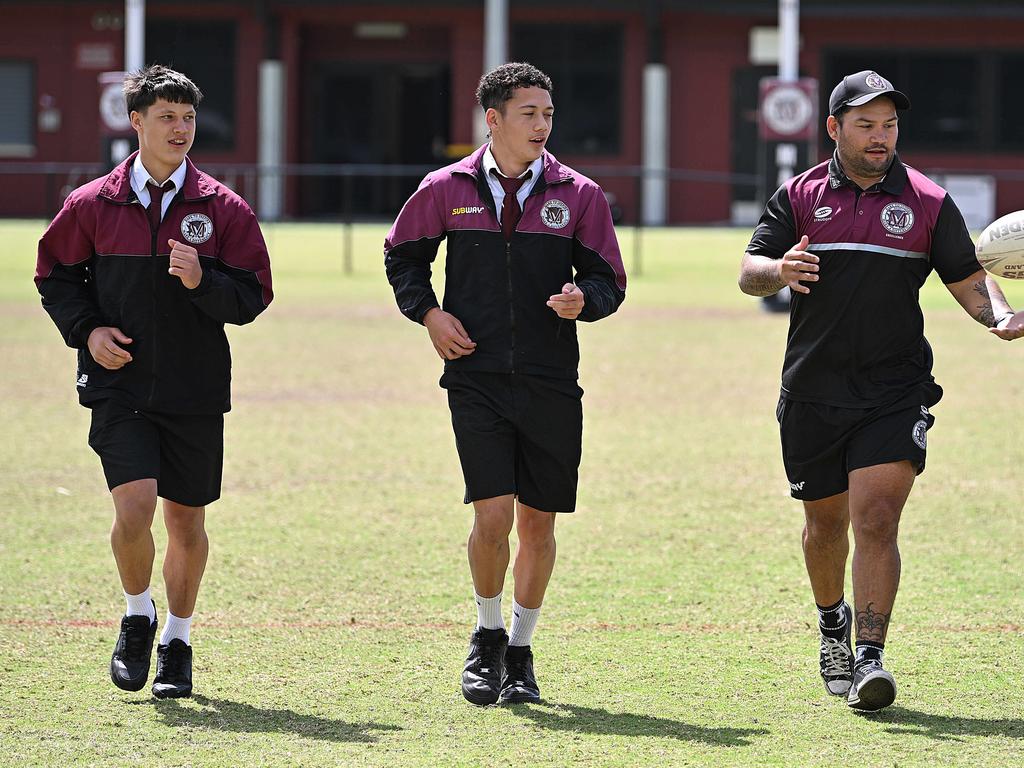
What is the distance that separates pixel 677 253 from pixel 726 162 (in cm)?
836

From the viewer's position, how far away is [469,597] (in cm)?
693

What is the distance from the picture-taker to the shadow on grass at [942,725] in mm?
4965

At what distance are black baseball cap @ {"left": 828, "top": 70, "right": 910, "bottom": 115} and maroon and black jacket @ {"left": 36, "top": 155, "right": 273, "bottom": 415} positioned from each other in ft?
6.43

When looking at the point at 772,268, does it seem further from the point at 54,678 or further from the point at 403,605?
the point at 54,678

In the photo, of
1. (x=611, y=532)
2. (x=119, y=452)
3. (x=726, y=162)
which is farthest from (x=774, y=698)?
(x=726, y=162)

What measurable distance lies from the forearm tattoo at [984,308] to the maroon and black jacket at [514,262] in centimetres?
114

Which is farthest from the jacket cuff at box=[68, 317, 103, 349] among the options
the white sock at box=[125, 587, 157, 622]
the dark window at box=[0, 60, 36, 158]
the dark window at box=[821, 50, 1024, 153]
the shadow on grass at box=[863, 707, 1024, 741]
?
the dark window at box=[0, 60, 36, 158]

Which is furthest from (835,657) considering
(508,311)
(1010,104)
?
(1010,104)

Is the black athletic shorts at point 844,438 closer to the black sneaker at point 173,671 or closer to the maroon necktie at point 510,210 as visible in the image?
the maroon necktie at point 510,210

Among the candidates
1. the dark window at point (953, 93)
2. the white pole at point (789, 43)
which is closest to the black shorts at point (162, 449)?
the white pole at point (789, 43)

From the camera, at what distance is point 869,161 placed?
211 inches

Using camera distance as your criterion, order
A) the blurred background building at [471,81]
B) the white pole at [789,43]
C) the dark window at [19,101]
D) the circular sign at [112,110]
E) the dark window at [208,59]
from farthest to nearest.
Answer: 1. the dark window at [19,101]
2. the dark window at [208,59]
3. the blurred background building at [471,81]
4. the white pole at [789,43]
5. the circular sign at [112,110]

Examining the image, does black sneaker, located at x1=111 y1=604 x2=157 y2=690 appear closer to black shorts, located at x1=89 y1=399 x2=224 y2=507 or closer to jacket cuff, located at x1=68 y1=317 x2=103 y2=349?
black shorts, located at x1=89 y1=399 x2=224 y2=507

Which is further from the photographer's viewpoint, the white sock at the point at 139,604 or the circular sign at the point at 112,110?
the circular sign at the point at 112,110
